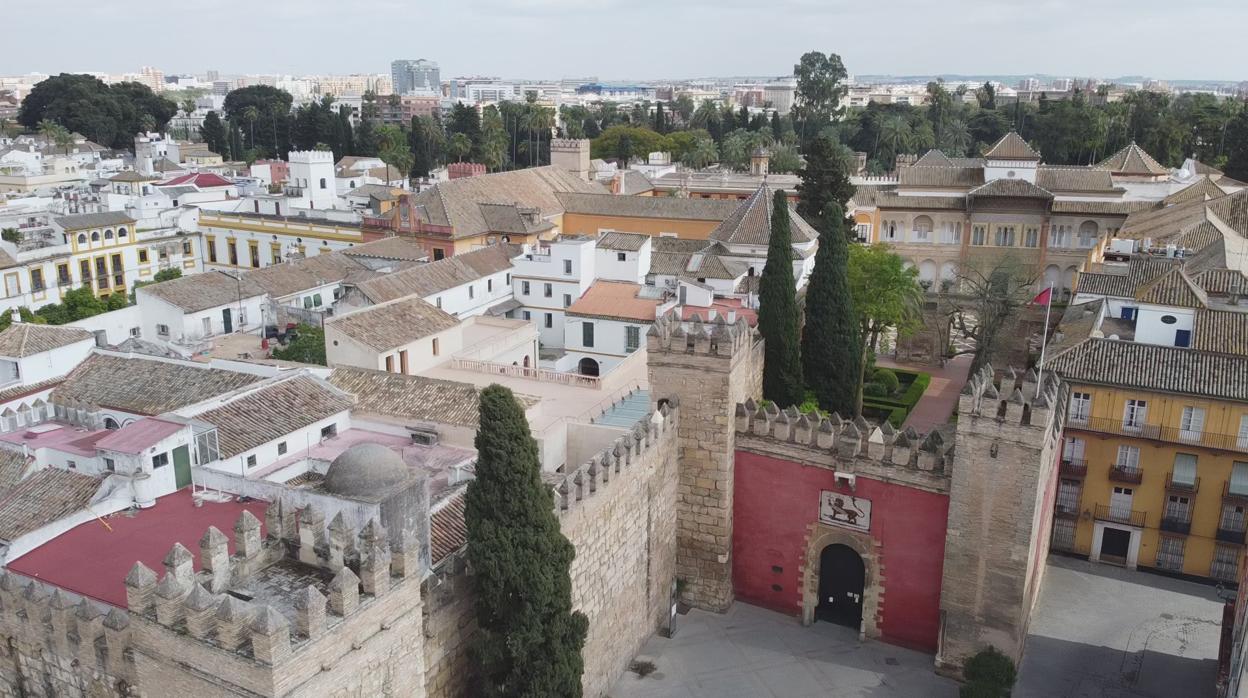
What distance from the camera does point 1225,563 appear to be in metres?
22.6

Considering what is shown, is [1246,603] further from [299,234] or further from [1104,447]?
[299,234]

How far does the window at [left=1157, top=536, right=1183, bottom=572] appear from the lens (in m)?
23.0

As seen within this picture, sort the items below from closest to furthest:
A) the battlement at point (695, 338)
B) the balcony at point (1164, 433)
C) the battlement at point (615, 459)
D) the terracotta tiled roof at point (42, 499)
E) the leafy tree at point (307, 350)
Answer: the battlement at point (615, 459) < the terracotta tiled roof at point (42, 499) < the battlement at point (695, 338) < the balcony at point (1164, 433) < the leafy tree at point (307, 350)

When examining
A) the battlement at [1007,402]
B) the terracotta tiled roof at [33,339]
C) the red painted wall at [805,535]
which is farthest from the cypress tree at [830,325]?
the terracotta tiled roof at [33,339]

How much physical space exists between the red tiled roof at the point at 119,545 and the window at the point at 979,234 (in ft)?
→ 131

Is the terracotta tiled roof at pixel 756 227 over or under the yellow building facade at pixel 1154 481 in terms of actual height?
over

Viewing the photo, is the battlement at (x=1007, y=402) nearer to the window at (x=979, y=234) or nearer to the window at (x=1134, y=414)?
the window at (x=1134, y=414)

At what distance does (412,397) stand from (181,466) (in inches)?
223

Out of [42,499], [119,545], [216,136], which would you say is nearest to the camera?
[119,545]

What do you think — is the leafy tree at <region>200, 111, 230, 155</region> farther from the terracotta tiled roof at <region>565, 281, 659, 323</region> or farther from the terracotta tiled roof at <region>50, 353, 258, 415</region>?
the terracotta tiled roof at <region>50, 353, 258, 415</region>

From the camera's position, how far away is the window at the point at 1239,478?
22156 millimetres

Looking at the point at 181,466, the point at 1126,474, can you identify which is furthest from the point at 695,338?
the point at 1126,474

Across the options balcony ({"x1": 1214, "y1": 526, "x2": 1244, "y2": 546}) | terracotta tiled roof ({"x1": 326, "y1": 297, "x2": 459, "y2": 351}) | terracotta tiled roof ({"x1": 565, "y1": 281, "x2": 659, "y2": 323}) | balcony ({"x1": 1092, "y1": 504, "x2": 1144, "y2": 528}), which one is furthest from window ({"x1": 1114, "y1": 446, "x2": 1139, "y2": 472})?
terracotta tiled roof ({"x1": 326, "y1": 297, "x2": 459, "y2": 351})

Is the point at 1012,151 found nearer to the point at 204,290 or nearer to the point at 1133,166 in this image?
the point at 1133,166
